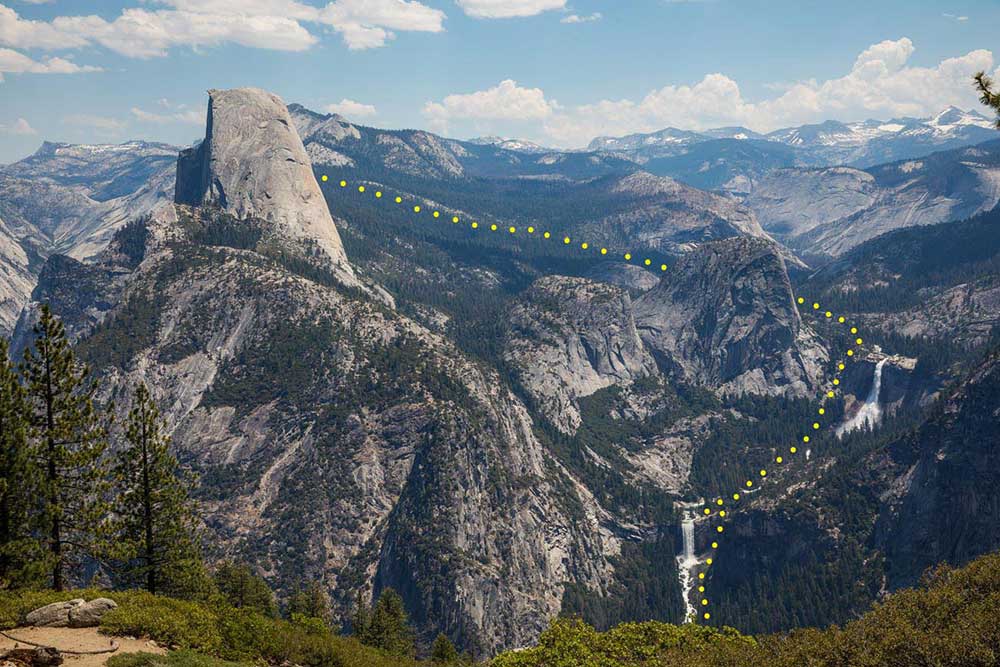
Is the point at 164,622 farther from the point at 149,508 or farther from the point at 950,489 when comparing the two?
the point at 950,489

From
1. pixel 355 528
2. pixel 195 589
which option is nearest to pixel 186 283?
pixel 355 528

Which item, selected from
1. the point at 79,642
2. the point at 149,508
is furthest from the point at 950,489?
the point at 79,642

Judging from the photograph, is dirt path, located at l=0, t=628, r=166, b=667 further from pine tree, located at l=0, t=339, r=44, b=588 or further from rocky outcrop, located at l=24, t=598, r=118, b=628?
pine tree, located at l=0, t=339, r=44, b=588

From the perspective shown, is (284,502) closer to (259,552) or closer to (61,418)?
(259,552)

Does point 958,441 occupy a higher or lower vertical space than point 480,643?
higher

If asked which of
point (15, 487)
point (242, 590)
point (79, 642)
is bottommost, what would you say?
point (242, 590)

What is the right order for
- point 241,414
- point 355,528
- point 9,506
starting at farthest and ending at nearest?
point 241,414 → point 355,528 → point 9,506
